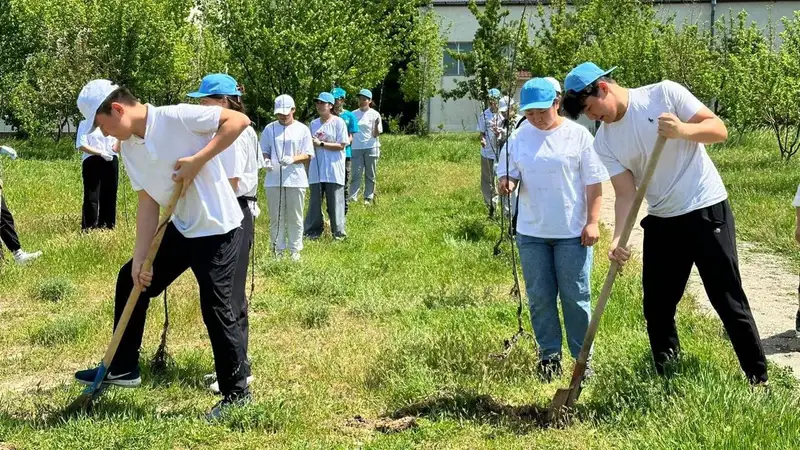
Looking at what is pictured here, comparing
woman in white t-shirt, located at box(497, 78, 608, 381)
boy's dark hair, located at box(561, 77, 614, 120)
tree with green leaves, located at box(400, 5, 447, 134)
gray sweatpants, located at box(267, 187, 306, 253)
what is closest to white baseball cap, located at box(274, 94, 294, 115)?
gray sweatpants, located at box(267, 187, 306, 253)

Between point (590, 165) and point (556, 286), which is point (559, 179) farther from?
point (556, 286)

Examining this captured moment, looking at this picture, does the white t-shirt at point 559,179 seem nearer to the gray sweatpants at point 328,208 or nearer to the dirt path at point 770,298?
the dirt path at point 770,298

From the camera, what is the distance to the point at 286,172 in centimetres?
851

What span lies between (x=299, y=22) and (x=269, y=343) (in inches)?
403

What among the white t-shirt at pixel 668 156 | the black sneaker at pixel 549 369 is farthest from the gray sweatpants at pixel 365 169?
the white t-shirt at pixel 668 156

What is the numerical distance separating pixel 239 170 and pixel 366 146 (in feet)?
25.9

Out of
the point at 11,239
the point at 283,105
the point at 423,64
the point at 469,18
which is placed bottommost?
the point at 11,239

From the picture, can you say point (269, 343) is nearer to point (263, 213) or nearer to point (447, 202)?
point (263, 213)

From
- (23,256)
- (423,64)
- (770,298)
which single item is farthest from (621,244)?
(423,64)

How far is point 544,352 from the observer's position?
4.75m

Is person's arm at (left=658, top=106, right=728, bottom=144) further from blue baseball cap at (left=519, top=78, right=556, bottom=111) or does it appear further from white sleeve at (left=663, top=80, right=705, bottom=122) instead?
blue baseball cap at (left=519, top=78, right=556, bottom=111)

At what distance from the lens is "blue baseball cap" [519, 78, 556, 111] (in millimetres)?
4445

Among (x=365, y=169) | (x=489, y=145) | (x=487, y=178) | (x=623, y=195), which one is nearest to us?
(x=623, y=195)

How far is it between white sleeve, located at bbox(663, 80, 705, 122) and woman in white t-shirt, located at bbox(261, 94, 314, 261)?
16.5 feet
